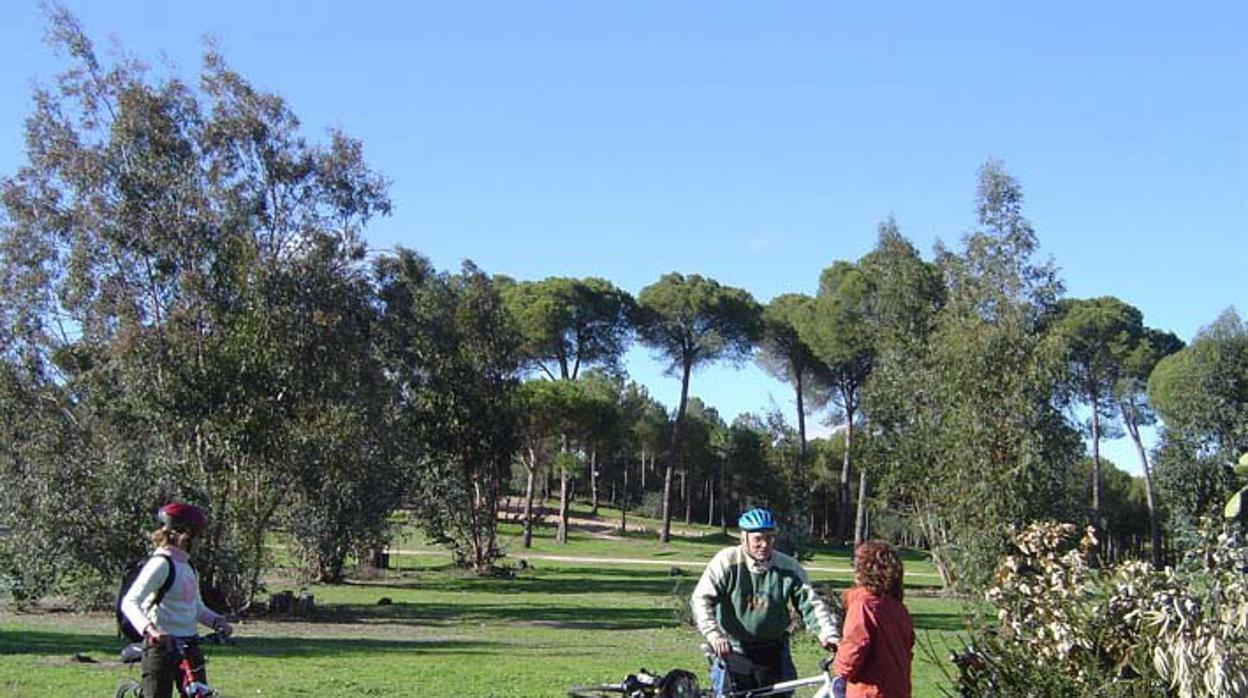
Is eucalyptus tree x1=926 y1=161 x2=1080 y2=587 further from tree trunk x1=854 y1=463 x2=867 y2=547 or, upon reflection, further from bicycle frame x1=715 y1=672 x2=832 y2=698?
bicycle frame x1=715 y1=672 x2=832 y2=698

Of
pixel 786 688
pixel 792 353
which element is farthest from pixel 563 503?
pixel 786 688

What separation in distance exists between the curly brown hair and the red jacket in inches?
2.0

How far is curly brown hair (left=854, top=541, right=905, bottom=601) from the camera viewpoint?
598cm

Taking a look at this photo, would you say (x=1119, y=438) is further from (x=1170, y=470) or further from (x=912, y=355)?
(x=912, y=355)

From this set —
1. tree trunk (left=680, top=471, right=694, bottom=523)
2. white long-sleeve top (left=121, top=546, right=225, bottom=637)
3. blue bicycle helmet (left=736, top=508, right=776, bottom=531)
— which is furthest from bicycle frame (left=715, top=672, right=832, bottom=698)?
tree trunk (left=680, top=471, right=694, bottom=523)

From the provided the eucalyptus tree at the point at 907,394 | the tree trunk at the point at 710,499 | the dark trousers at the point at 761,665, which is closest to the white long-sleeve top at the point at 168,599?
the dark trousers at the point at 761,665

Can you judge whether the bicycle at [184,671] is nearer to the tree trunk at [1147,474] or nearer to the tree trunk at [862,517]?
the tree trunk at [862,517]

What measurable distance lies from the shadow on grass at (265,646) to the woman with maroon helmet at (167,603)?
31.3ft

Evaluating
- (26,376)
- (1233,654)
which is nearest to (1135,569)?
(1233,654)

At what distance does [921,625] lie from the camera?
23.7 m

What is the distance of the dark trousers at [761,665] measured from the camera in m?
6.71

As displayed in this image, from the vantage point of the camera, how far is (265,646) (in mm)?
18719

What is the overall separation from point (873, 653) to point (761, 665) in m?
1.21

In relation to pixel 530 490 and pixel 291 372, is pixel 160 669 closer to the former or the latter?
pixel 291 372
